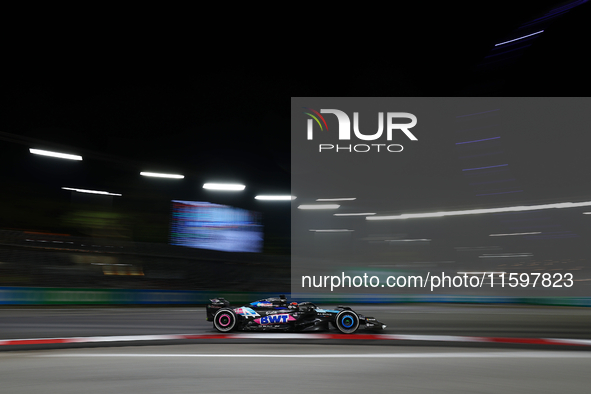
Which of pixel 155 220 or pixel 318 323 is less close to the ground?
pixel 155 220

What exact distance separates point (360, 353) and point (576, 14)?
28.5 m

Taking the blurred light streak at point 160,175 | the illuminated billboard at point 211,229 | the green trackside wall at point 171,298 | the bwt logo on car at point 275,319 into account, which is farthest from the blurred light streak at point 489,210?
the bwt logo on car at point 275,319

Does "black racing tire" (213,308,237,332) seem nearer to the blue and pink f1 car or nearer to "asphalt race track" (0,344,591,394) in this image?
the blue and pink f1 car

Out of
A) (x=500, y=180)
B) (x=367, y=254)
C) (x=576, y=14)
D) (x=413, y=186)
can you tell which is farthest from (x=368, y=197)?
(x=576, y=14)

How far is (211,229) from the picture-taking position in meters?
30.2

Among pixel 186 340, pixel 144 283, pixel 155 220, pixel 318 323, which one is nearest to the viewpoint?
pixel 186 340

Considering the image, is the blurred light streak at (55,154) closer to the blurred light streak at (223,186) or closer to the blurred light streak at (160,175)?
the blurred light streak at (160,175)

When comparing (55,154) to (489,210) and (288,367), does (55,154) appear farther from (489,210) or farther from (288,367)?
(489,210)

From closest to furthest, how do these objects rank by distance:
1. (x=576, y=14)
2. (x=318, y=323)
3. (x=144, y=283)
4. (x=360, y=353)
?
(x=360, y=353), (x=318, y=323), (x=144, y=283), (x=576, y=14)

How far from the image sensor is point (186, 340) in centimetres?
783

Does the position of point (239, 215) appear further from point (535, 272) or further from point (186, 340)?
point (186, 340)

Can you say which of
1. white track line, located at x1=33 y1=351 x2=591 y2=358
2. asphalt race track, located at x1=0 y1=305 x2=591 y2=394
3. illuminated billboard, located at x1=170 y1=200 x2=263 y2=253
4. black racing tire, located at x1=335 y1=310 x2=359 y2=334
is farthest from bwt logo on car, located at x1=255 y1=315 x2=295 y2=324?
illuminated billboard, located at x1=170 y1=200 x2=263 y2=253

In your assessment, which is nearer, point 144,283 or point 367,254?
point 144,283

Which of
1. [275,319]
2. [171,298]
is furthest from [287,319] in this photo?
[171,298]
